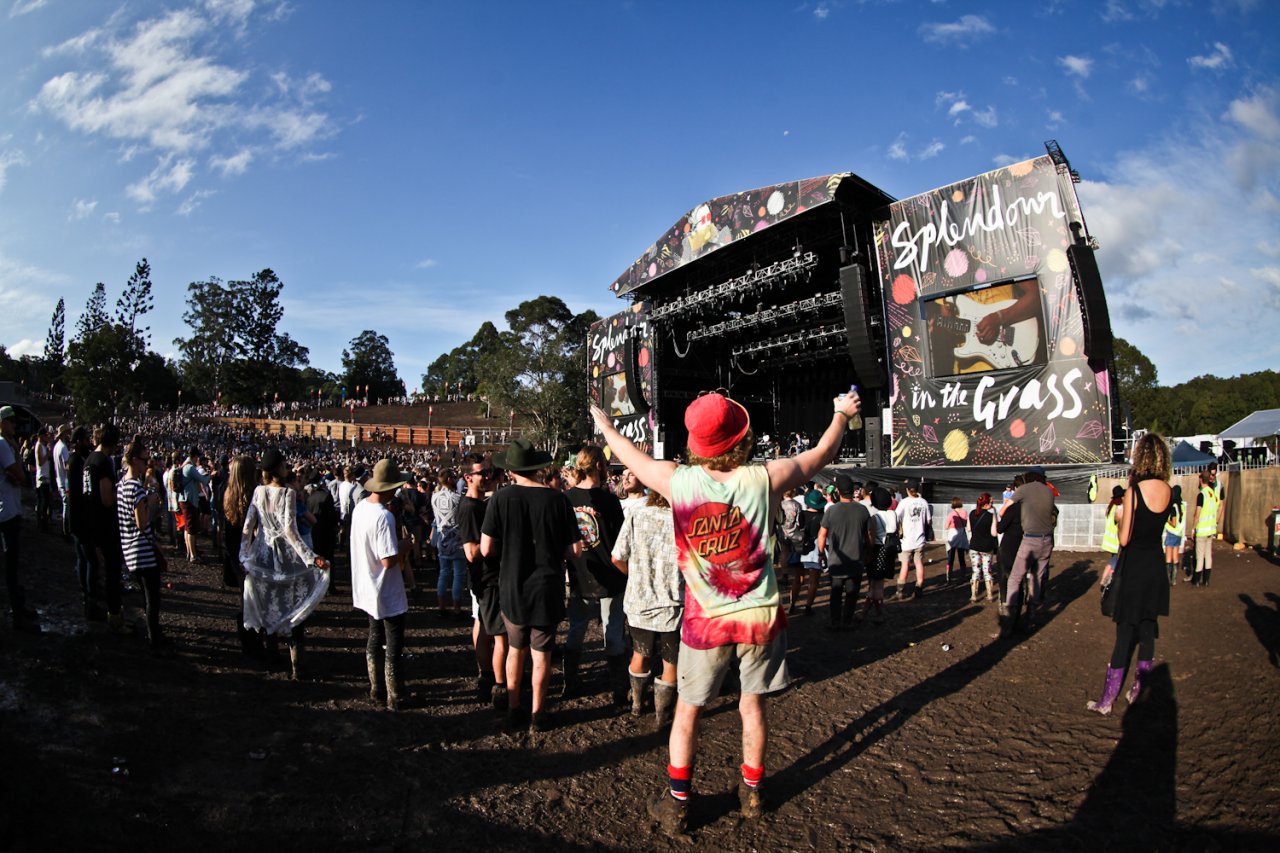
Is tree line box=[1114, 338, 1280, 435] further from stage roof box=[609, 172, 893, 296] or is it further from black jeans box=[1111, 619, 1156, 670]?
black jeans box=[1111, 619, 1156, 670]

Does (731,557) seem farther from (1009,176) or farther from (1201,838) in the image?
(1009,176)

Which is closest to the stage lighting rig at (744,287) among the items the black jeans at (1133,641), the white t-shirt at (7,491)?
the black jeans at (1133,641)

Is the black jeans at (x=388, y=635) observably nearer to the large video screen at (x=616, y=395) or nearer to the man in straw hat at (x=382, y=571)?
the man in straw hat at (x=382, y=571)

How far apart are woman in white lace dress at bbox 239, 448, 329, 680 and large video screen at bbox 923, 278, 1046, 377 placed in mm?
14204

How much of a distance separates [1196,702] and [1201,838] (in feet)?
6.84

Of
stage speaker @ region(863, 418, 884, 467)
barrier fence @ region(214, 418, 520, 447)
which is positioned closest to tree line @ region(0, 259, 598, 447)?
barrier fence @ region(214, 418, 520, 447)

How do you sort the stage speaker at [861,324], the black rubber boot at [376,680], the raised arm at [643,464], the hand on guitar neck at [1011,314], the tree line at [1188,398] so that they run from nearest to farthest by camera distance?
the raised arm at [643,464] → the black rubber boot at [376,680] → the hand on guitar neck at [1011,314] → the stage speaker at [861,324] → the tree line at [1188,398]

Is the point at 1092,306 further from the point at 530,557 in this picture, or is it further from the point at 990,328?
the point at 530,557

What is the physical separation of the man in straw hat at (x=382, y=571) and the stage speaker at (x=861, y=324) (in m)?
14.5

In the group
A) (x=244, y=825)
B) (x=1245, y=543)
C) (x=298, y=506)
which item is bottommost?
(x=1245, y=543)

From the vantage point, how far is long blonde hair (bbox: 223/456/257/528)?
5258 millimetres

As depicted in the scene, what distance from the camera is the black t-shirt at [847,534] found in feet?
21.7

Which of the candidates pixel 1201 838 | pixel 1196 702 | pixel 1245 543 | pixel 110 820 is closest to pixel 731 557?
pixel 1201 838

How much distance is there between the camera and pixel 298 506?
4840 mm
